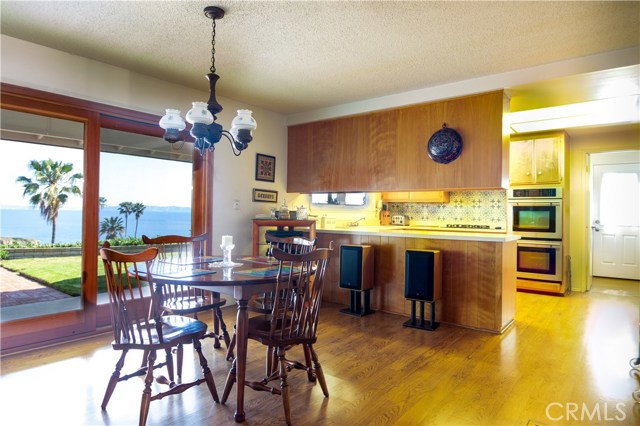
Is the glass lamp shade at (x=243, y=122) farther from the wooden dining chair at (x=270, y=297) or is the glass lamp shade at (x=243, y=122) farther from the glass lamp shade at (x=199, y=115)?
the wooden dining chair at (x=270, y=297)

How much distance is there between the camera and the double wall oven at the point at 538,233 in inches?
210

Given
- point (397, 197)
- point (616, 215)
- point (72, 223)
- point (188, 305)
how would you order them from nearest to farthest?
point (188, 305) → point (72, 223) → point (397, 197) → point (616, 215)

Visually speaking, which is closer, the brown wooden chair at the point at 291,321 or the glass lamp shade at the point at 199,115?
the brown wooden chair at the point at 291,321

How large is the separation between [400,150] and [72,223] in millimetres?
3425

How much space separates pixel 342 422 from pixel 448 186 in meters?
2.79

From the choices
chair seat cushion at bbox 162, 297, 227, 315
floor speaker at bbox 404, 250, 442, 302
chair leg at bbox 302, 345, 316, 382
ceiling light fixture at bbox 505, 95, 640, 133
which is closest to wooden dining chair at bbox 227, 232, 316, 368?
chair leg at bbox 302, 345, 316, 382

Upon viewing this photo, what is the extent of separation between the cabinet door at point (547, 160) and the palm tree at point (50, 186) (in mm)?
5812

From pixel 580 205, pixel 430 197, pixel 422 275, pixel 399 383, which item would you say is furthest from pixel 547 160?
pixel 399 383

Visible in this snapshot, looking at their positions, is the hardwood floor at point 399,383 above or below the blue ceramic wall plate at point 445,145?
below

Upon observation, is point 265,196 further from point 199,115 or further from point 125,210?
point 199,115

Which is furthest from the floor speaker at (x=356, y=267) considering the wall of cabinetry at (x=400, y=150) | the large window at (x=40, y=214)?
the large window at (x=40, y=214)

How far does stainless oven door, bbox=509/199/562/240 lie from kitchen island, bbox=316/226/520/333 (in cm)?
185

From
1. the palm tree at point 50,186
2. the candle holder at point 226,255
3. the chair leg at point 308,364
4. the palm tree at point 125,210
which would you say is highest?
the palm tree at point 50,186

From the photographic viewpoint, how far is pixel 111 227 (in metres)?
3.61
